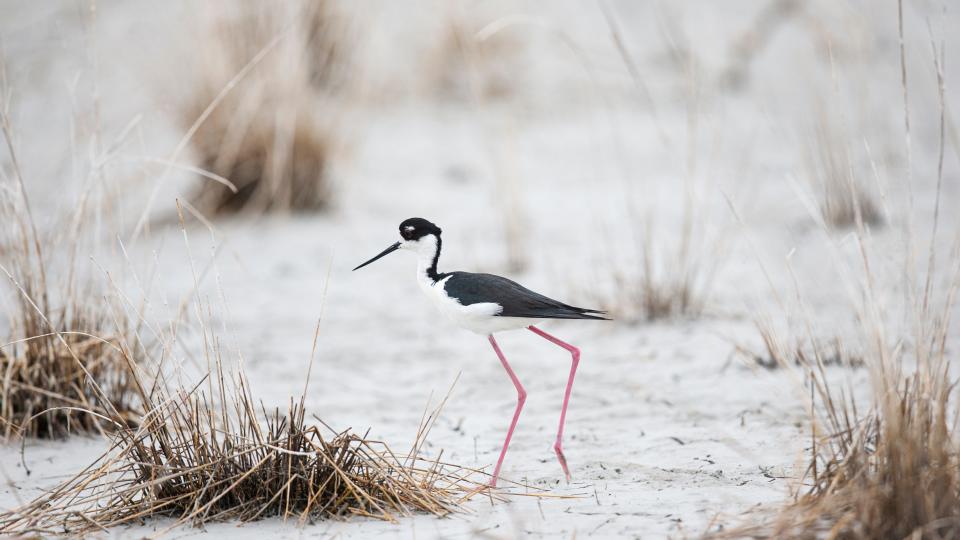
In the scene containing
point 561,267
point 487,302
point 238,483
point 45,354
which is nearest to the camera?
point 238,483

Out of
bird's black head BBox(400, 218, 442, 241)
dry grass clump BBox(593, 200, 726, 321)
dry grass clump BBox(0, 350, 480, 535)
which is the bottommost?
dry grass clump BBox(0, 350, 480, 535)

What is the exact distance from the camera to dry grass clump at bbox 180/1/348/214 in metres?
6.32

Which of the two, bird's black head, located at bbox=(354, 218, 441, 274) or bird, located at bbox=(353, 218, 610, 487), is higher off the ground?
bird's black head, located at bbox=(354, 218, 441, 274)

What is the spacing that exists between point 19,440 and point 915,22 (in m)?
9.69

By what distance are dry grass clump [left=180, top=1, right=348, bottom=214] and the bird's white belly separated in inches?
146

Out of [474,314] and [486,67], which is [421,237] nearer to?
[474,314]

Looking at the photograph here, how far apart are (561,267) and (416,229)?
2.84m

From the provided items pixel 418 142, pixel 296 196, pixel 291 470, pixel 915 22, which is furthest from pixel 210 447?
pixel 915 22

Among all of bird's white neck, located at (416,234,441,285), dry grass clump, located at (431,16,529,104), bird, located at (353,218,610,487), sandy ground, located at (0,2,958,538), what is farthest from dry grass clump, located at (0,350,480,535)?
dry grass clump, located at (431,16,529,104)

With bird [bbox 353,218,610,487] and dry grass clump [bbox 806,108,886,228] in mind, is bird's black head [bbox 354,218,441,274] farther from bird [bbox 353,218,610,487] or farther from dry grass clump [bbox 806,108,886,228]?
dry grass clump [bbox 806,108,886,228]

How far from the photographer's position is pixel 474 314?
8.99ft

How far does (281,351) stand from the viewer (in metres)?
4.46

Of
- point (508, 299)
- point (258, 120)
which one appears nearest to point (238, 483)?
point (508, 299)

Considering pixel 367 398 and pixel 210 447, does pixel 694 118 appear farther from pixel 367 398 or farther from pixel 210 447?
pixel 210 447
